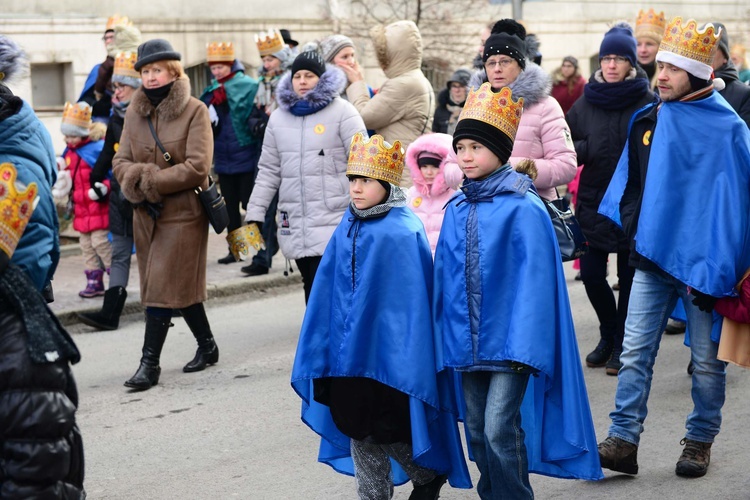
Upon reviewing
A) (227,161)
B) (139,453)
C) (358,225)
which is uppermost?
(358,225)

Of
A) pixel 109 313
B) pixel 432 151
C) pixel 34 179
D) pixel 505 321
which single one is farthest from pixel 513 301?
pixel 109 313

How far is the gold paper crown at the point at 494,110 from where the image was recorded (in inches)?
191

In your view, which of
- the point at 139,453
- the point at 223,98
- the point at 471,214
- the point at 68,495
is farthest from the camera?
the point at 223,98

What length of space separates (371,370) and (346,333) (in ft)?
0.57

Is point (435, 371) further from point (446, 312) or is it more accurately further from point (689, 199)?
point (689, 199)

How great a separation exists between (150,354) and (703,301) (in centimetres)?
362

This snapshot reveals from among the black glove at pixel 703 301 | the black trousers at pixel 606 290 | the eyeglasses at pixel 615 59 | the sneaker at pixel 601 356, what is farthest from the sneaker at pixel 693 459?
the eyeglasses at pixel 615 59

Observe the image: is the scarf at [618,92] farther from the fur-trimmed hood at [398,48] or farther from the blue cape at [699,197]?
the blue cape at [699,197]

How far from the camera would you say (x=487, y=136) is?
4.83 m

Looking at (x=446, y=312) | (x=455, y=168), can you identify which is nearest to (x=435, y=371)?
(x=446, y=312)

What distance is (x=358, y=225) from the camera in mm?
4926

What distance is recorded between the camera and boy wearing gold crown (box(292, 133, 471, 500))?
15.6 feet

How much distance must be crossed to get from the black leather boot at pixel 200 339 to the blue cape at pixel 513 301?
3356mm

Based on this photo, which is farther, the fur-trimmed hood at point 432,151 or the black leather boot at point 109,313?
the black leather boot at point 109,313
